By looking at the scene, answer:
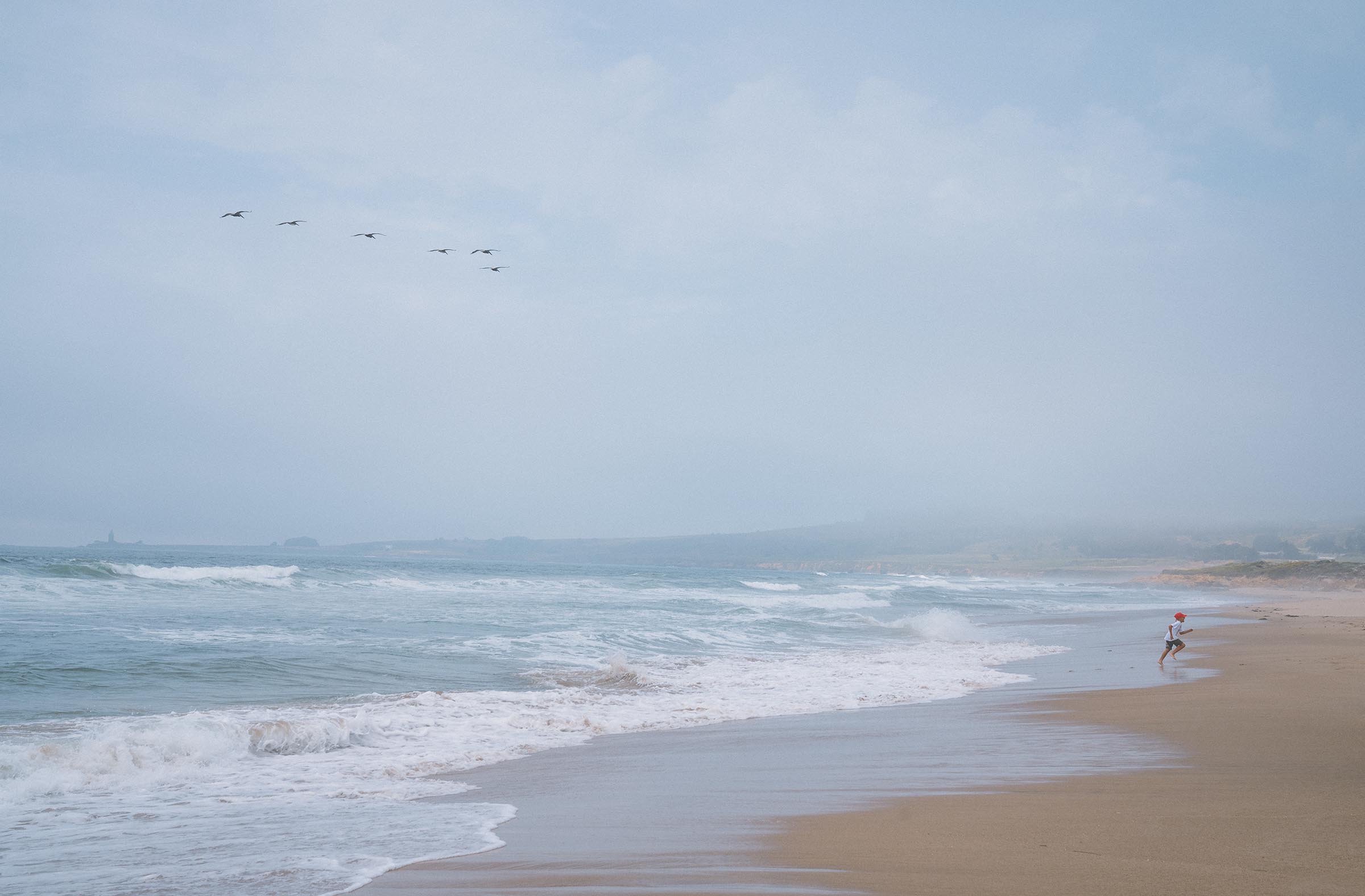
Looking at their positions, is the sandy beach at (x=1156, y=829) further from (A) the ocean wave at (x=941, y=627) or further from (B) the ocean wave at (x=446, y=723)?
(A) the ocean wave at (x=941, y=627)

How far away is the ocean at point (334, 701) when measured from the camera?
5.32 metres

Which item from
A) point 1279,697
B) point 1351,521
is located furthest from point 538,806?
point 1351,521

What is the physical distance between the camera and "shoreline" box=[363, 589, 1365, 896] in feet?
13.3

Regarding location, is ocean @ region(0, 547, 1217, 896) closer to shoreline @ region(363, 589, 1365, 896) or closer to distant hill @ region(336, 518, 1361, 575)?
shoreline @ region(363, 589, 1365, 896)

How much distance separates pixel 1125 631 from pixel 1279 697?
1516 cm

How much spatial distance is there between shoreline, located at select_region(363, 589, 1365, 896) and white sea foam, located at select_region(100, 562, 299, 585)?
35985mm

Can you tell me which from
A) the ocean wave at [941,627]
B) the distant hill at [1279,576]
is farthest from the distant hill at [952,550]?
the ocean wave at [941,627]

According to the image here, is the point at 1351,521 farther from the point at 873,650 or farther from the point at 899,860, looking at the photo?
the point at 899,860

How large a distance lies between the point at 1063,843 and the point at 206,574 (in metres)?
42.9

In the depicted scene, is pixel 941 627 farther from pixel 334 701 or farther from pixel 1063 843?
pixel 1063 843

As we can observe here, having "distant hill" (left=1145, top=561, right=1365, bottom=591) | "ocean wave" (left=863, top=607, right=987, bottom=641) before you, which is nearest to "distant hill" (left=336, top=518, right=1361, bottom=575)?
"distant hill" (left=1145, top=561, right=1365, bottom=591)

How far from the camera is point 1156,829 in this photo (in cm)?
477

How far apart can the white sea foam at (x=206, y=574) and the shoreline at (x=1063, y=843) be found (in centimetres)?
3598

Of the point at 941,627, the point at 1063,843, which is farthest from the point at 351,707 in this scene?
the point at 941,627
